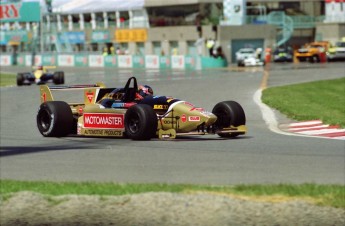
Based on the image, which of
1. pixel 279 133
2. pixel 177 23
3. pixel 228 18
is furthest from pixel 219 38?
pixel 279 133

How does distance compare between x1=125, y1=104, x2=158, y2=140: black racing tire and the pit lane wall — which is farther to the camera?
the pit lane wall

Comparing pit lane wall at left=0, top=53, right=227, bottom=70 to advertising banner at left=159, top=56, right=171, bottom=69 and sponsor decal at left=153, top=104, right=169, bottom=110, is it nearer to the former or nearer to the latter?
advertising banner at left=159, top=56, right=171, bottom=69

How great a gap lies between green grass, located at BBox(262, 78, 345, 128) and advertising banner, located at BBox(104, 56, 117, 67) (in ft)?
133

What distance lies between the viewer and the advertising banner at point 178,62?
6588 cm

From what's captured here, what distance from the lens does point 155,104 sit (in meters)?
16.4

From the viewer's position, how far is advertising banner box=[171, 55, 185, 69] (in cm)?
6588

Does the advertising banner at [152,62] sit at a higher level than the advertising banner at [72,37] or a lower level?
lower

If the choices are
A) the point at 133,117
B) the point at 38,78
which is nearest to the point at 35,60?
the point at 38,78

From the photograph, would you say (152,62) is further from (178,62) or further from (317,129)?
(317,129)

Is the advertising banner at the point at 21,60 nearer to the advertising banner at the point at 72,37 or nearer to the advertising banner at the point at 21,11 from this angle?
the advertising banner at the point at 21,11

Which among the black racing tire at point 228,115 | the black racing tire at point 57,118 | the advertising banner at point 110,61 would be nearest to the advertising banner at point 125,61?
the advertising banner at point 110,61

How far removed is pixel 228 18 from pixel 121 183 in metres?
70.5

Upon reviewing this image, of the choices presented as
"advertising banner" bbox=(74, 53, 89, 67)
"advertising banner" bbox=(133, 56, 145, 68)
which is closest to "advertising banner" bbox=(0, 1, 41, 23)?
"advertising banner" bbox=(74, 53, 89, 67)

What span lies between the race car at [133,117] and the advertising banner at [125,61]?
54276mm
